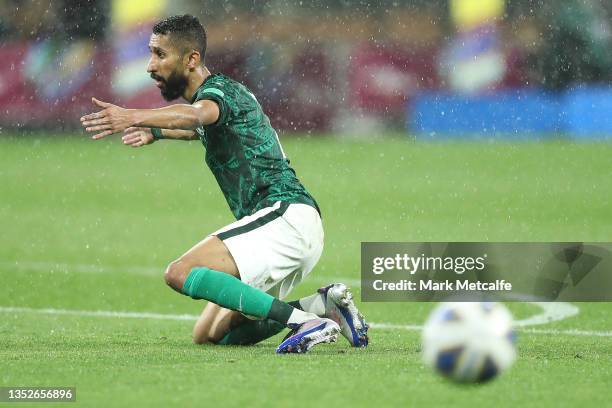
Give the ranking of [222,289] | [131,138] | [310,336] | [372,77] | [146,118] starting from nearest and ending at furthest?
1. [146,118]
2. [310,336]
3. [222,289]
4. [131,138]
5. [372,77]

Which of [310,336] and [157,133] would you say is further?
[157,133]

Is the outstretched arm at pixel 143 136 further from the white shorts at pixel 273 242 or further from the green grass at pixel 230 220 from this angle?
the green grass at pixel 230 220

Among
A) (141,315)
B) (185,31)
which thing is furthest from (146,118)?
(141,315)

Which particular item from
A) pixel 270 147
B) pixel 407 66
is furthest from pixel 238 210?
pixel 407 66

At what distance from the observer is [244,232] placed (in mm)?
7004

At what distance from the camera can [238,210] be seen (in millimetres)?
7324

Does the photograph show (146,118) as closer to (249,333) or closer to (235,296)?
(235,296)

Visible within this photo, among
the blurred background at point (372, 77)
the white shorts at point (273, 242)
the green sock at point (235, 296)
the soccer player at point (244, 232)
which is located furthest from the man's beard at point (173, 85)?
the blurred background at point (372, 77)

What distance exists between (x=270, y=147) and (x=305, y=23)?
24.5m

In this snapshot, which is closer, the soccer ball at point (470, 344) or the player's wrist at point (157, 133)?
the soccer ball at point (470, 344)

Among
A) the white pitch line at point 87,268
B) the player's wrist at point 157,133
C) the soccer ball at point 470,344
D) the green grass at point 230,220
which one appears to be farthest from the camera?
the white pitch line at point 87,268

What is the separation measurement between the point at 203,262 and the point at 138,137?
1.02 meters

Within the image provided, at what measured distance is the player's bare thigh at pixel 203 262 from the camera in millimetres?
6828

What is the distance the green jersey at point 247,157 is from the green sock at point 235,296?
0.56m
